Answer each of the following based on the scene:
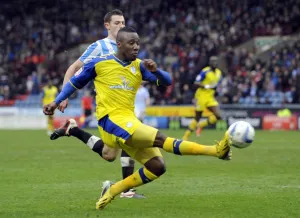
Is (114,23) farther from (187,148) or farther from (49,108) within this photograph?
(187,148)

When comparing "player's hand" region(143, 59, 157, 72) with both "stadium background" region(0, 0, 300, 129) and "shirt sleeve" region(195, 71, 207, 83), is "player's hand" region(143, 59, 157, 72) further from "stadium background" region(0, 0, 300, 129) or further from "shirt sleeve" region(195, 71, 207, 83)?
"stadium background" region(0, 0, 300, 129)

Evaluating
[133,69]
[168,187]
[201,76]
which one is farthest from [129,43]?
[201,76]

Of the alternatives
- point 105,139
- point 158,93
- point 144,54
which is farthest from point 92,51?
point 144,54

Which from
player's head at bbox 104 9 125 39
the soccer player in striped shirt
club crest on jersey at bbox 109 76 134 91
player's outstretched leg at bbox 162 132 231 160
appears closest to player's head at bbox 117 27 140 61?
club crest on jersey at bbox 109 76 134 91

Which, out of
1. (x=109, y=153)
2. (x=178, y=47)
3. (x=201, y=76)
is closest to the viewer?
→ (x=109, y=153)

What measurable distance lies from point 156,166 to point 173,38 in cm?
3019

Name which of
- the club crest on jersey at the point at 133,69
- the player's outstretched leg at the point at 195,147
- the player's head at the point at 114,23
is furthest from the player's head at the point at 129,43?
the player's head at the point at 114,23

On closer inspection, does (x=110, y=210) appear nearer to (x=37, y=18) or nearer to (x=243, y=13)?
(x=243, y=13)

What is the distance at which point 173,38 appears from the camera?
125 ft

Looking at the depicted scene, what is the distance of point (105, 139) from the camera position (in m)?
8.68

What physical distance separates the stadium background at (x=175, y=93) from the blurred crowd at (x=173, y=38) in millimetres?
64

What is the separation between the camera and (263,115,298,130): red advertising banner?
30.4m

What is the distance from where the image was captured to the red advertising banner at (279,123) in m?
30.4

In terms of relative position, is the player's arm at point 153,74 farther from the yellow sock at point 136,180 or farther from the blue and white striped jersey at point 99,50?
the blue and white striped jersey at point 99,50
